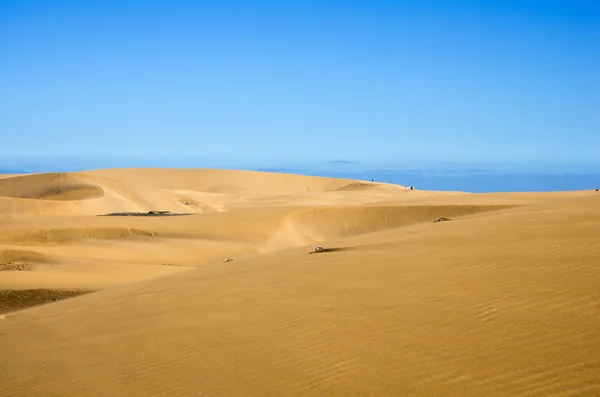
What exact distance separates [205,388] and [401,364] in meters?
1.59

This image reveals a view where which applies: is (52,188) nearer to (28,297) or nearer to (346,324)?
(28,297)

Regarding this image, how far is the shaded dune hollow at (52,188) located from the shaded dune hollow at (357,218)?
531 inches

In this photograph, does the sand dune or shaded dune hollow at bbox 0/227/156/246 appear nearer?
the sand dune

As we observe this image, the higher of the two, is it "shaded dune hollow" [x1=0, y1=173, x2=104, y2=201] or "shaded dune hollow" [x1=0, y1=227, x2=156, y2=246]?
"shaded dune hollow" [x1=0, y1=173, x2=104, y2=201]

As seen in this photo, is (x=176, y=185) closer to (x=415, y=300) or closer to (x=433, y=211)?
(x=433, y=211)

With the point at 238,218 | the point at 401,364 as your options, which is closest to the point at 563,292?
the point at 401,364

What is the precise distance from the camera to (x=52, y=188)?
40.3m

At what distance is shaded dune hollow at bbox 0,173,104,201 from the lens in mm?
37031

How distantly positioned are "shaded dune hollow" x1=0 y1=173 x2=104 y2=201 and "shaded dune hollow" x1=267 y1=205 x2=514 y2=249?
13.5 metres

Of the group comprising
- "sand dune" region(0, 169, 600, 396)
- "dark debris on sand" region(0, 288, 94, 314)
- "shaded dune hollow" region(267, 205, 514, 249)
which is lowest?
"dark debris on sand" region(0, 288, 94, 314)

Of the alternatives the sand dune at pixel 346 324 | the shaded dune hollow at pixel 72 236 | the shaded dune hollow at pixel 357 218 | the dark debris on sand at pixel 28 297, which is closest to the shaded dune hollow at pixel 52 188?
the shaded dune hollow at pixel 357 218

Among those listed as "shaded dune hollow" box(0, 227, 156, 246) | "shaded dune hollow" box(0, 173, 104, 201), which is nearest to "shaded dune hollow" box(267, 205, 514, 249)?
"shaded dune hollow" box(0, 227, 156, 246)

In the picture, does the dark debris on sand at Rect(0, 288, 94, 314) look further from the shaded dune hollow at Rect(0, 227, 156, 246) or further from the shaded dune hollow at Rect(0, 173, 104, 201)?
the shaded dune hollow at Rect(0, 173, 104, 201)

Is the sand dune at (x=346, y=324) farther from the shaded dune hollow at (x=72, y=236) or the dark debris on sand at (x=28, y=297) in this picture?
the shaded dune hollow at (x=72, y=236)
